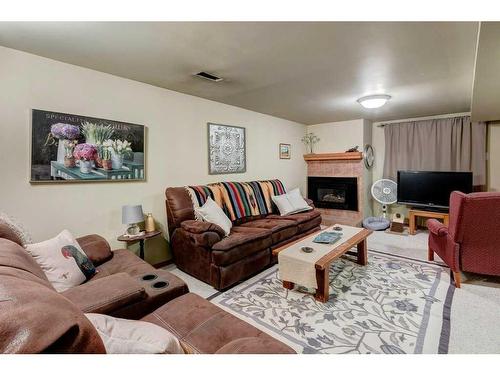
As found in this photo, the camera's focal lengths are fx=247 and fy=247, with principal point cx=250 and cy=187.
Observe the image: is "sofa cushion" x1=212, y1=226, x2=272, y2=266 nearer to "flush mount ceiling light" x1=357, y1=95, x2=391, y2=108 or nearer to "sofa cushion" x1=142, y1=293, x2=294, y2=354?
"sofa cushion" x1=142, y1=293, x2=294, y2=354

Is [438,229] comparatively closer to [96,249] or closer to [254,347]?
[254,347]

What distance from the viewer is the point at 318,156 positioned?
5.54m

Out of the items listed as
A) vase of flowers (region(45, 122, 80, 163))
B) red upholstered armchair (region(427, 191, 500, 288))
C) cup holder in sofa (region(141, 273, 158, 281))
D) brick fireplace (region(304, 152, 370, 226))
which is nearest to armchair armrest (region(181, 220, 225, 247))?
cup holder in sofa (region(141, 273, 158, 281))

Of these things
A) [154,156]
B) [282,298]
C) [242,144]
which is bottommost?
[282,298]

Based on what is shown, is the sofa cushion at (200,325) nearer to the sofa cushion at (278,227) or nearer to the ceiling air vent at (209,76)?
the sofa cushion at (278,227)

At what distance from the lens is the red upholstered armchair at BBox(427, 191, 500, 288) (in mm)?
2273

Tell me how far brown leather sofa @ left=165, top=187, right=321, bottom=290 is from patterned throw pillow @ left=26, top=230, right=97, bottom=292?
40.8 inches

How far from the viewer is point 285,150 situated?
17.1 ft

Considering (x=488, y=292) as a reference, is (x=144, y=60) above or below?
above

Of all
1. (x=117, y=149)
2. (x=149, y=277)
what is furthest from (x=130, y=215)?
(x=149, y=277)

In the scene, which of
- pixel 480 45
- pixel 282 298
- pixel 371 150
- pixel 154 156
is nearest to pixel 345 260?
pixel 282 298

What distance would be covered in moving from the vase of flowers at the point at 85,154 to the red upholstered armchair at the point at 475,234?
3.65 m
